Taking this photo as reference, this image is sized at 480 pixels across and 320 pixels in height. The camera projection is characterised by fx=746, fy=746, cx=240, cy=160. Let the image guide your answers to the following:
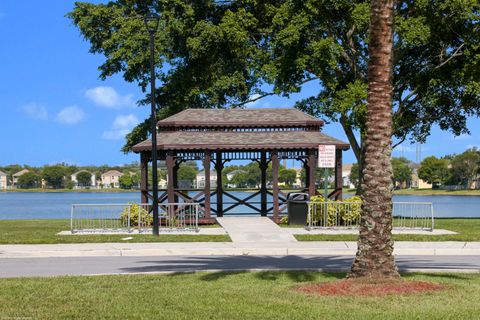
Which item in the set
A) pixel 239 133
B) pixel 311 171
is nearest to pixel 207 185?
pixel 239 133

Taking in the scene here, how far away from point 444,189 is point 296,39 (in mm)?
128454

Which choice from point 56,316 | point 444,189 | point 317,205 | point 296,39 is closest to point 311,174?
point 317,205

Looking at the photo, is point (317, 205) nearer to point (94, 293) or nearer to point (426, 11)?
point (426, 11)

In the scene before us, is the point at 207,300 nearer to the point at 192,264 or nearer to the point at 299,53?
the point at 192,264

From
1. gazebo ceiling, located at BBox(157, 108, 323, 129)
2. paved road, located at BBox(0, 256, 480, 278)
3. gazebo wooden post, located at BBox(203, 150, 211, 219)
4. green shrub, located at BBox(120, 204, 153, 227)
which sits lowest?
paved road, located at BBox(0, 256, 480, 278)

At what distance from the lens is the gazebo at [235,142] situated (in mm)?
28375

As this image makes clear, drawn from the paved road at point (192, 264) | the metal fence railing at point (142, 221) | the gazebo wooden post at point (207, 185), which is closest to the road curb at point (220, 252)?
the paved road at point (192, 264)

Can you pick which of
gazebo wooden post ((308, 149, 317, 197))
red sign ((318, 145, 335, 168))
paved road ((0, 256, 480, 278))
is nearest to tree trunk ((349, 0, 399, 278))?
paved road ((0, 256, 480, 278))

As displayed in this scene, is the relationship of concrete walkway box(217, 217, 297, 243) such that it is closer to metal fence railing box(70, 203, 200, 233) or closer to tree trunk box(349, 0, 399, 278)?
metal fence railing box(70, 203, 200, 233)

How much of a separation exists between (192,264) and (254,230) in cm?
851

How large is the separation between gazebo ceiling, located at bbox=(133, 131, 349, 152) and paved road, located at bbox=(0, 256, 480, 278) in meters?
10.0

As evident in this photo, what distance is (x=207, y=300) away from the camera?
34.4 ft

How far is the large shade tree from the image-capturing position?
1265 inches

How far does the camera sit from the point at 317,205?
26312 millimetres
